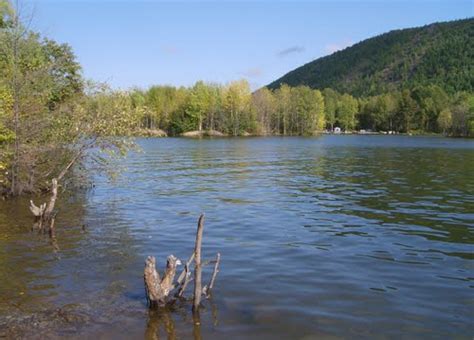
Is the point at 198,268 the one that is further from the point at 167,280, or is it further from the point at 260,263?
the point at 260,263

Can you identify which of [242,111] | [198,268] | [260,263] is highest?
[242,111]

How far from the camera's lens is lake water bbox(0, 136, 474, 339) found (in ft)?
36.3

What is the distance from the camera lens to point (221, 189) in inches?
1353

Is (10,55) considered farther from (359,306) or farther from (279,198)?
(359,306)

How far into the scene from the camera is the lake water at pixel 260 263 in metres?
11.1

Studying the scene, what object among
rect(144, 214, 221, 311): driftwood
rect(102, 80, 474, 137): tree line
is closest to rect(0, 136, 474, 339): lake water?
rect(144, 214, 221, 311): driftwood

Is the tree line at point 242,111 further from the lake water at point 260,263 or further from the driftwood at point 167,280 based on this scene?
the driftwood at point 167,280

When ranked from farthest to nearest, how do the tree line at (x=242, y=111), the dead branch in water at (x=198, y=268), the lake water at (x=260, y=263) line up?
the tree line at (x=242, y=111), the dead branch in water at (x=198, y=268), the lake water at (x=260, y=263)

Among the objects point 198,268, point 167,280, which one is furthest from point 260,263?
point 198,268

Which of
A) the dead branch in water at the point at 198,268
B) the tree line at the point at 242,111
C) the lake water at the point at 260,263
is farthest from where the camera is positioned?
the tree line at the point at 242,111

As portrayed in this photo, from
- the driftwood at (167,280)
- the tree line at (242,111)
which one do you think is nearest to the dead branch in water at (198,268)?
the driftwood at (167,280)

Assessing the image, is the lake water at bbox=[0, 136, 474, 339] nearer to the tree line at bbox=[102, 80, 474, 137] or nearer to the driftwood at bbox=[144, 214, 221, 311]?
the driftwood at bbox=[144, 214, 221, 311]

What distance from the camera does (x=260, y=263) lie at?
52.5 ft

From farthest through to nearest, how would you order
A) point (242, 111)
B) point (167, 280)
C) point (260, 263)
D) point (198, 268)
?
point (242, 111) < point (260, 263) < point (167, 280) < point (198, 268)
